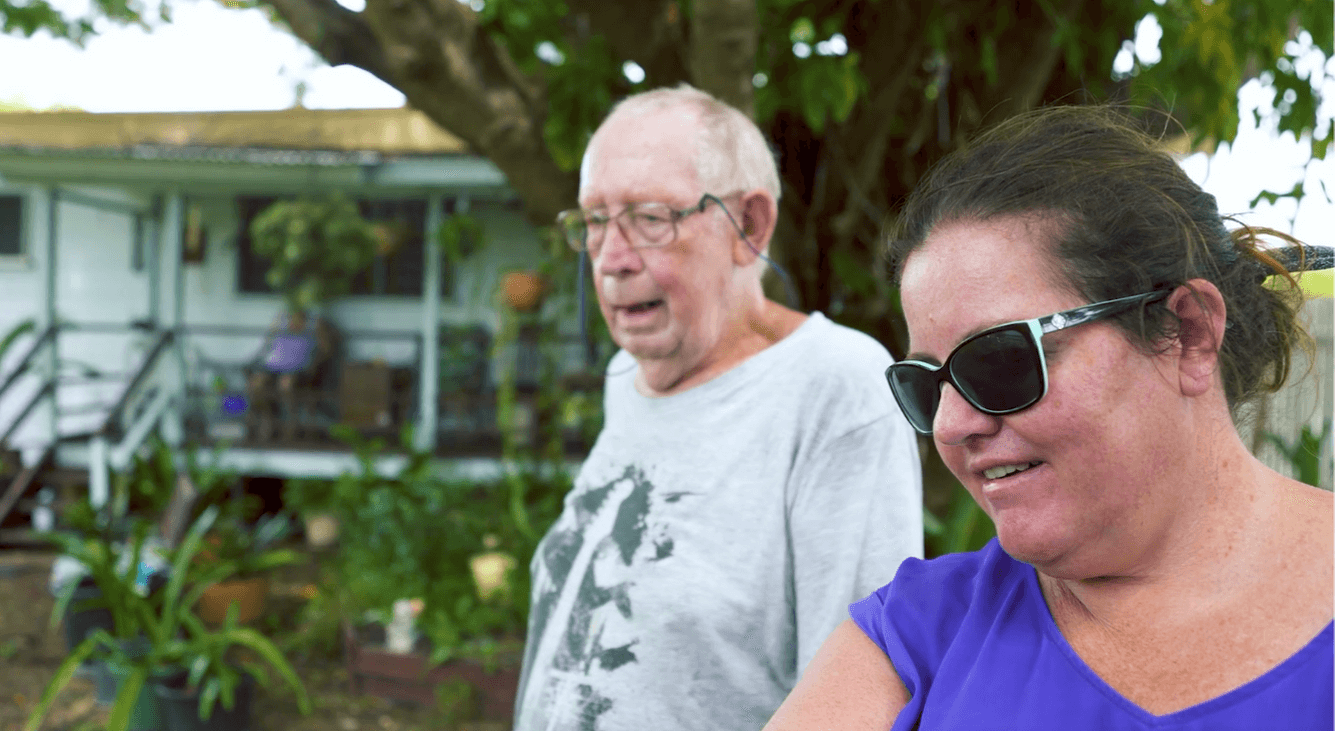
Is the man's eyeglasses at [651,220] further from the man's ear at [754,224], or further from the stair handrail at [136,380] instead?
the stair handrail at [136,380]

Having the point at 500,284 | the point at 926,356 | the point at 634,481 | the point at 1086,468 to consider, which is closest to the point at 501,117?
the point at 634,481

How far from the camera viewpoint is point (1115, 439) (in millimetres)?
917

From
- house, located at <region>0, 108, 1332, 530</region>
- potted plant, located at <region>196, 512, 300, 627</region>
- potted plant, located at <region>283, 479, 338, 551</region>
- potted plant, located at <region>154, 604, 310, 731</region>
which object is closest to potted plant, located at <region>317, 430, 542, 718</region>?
potted plant, located at <region>196, 512, 300, 627</region>

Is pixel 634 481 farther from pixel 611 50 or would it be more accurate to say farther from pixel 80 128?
pixel 80 128

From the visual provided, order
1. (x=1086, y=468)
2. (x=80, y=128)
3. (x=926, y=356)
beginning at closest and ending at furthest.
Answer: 1. (x=1086, y=468)
2. (x=926, y=356)
3. (x=80, y=128)

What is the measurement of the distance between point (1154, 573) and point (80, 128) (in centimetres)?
1440

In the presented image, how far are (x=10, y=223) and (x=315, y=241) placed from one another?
546cm

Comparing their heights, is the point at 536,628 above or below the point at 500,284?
below

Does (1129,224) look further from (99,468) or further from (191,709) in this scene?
(99,468)

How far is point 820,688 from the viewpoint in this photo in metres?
1.15

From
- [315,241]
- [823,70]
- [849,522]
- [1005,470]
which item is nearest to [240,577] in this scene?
[315,241]

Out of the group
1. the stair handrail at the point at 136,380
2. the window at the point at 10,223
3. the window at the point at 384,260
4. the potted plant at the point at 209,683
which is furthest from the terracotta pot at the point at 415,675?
the window at the point at 10,223

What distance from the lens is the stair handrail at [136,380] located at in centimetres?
969

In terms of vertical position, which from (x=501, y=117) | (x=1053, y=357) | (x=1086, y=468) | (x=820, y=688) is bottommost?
(x=820, y=688)
